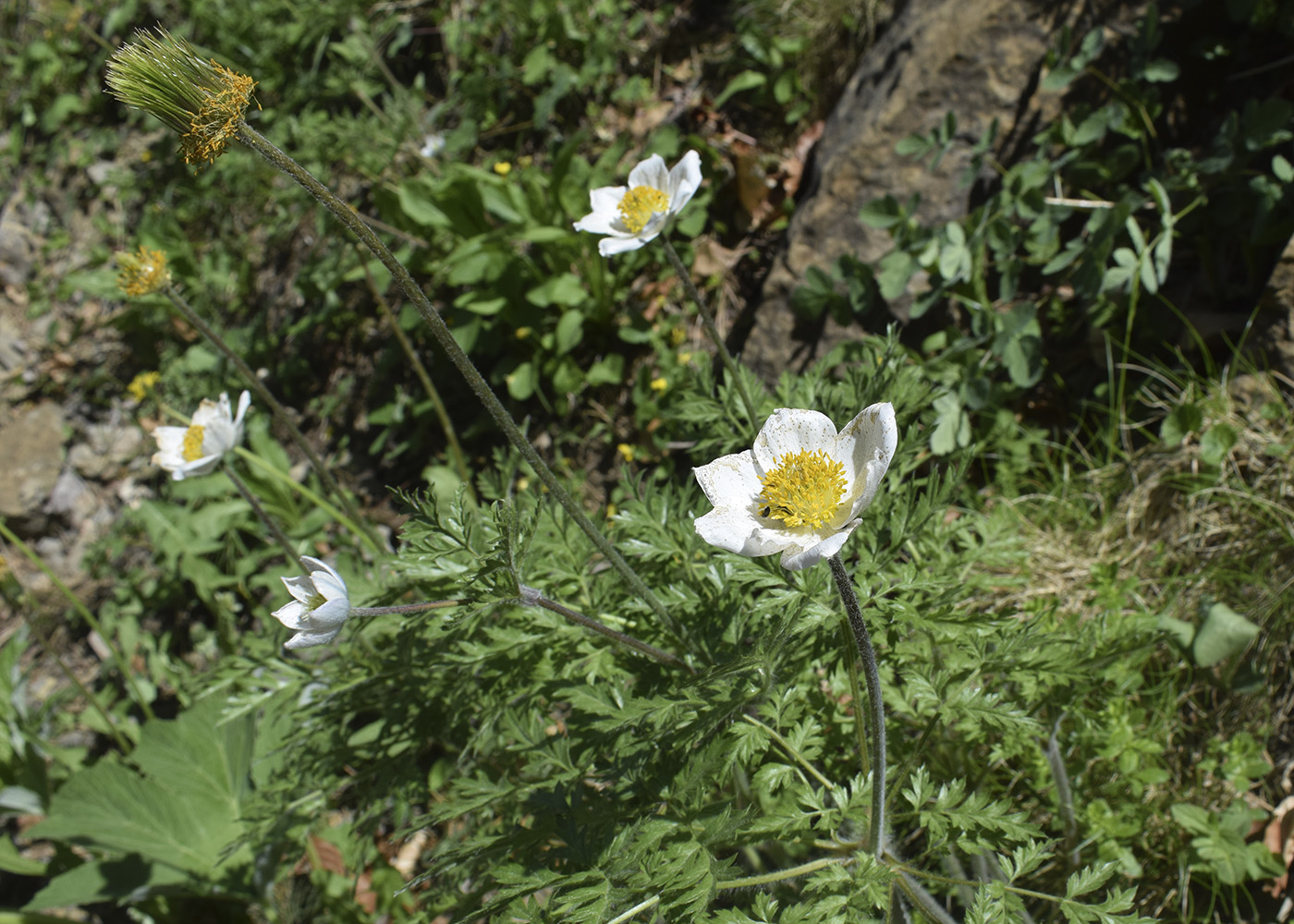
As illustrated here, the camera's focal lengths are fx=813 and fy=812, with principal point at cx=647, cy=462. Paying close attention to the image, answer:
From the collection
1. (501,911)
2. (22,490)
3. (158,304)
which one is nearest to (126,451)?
(22,490)

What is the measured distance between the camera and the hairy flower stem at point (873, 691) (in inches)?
54.8

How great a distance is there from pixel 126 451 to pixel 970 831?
20.3ft

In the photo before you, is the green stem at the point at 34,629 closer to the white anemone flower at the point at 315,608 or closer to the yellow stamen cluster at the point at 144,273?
the yellow stamen cluster at the point at 144,273

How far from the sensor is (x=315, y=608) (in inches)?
64.7

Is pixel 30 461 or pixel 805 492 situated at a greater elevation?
pixel 805 492

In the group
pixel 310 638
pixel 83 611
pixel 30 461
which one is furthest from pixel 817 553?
pixel 30 461

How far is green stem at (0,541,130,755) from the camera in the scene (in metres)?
3.86

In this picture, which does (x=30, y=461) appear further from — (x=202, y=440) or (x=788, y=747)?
(x=788, y=747)

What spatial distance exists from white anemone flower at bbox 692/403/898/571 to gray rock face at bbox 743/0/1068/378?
2186 millimetres

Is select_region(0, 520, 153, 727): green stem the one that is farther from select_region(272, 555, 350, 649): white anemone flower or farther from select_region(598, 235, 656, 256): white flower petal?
→ select_region(598, 235, 656, 256): white flower petal

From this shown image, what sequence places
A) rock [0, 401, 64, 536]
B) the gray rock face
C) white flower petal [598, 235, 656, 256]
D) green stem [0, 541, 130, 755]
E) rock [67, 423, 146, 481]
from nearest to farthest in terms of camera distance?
white flower petal [598, 235, 656, 256] < the gray rock face < green stem [0, 541, 130, 755] < rock [0, 401, 64, 536] < rock [67, 423, 146, 481]

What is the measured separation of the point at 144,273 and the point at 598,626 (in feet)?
6.91

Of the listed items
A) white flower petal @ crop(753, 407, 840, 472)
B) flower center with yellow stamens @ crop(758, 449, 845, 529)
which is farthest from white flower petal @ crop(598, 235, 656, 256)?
flower center with yellow stamens @ crop(758, 449, 845, 529)

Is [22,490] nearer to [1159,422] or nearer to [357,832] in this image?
[357,832]
